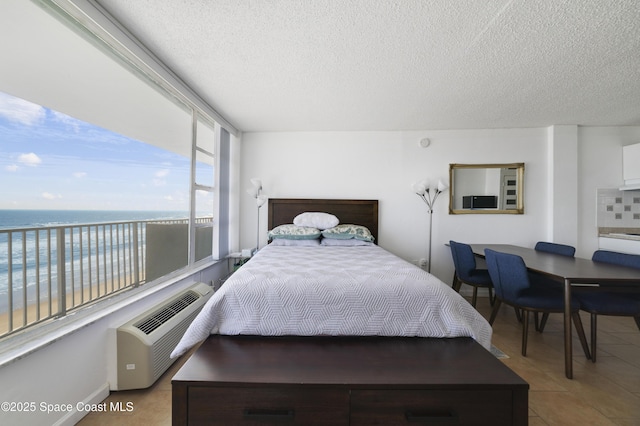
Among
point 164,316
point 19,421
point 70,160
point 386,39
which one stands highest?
point 386,39

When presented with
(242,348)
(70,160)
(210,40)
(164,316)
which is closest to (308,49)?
(210,40)

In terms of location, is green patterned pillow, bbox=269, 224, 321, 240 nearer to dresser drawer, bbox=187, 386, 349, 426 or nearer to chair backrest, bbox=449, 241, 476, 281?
chair backrest, bbox=449, 241, 476, 281

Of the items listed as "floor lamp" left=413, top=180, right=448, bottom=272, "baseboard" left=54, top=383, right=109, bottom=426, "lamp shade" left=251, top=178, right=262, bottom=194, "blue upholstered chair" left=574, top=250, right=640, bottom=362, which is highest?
"lamp shade" left=251, top=178, right=262, bottom=194

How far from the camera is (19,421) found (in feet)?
3.51

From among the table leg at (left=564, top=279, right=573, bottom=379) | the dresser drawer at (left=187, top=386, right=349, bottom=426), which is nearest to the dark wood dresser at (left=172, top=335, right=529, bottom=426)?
the dresser drawer at (left=187, top=386, right=349, bottom=426)

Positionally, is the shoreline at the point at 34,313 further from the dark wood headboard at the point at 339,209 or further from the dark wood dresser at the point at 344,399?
the dark wood headboard at the point at 339,209

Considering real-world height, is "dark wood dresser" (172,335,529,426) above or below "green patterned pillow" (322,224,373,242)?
below

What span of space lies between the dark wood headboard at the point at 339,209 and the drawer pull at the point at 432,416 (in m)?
2.60

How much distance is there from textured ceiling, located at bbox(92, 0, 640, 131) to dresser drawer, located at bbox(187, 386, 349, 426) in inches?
78.0

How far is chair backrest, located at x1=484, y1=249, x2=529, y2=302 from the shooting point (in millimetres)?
1961

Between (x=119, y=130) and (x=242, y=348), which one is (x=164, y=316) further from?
(x=119, y=130)

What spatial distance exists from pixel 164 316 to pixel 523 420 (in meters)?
2.22

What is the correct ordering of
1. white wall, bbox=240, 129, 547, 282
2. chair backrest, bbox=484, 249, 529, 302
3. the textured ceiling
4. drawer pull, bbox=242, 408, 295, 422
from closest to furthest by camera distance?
drawer pull, bbox=242, 408, 295, 422
the textured ceiling
chair backrest, bbox=484, 249, 529, 302
white wall, bbox=240, 129, 547, 282

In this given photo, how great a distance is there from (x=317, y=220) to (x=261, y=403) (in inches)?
94.0
